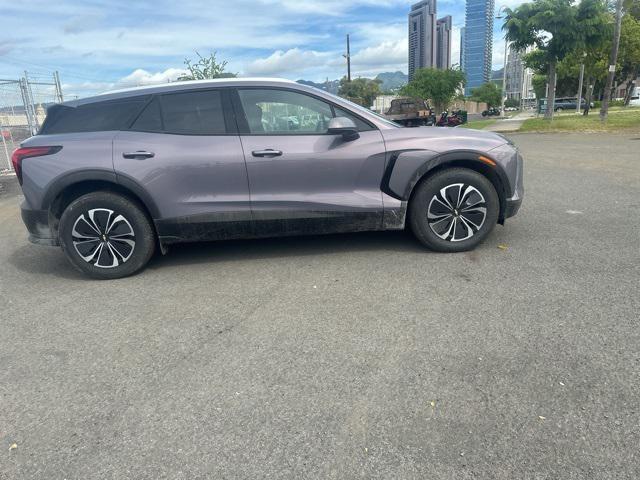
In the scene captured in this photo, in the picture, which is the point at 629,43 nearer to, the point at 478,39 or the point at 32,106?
the point at 32,106

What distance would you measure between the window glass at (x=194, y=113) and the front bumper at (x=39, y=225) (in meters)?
1.37

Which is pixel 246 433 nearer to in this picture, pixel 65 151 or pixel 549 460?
pixel 549 460

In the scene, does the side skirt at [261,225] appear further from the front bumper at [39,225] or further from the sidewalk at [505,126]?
the sidewalk at [505,126]

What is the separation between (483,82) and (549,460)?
125 meters

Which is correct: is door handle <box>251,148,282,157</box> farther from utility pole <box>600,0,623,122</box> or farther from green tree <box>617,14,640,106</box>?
green tree <box>617,14,640,106</box>

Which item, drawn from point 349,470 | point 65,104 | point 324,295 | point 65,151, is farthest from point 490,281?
point 65,104

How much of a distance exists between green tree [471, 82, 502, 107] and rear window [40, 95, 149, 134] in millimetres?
107304

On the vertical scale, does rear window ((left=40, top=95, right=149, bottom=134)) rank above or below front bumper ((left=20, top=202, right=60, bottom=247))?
above

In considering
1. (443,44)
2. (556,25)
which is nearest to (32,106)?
(556,25)

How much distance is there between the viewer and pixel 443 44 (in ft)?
297

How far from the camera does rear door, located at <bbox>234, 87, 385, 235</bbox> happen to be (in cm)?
443

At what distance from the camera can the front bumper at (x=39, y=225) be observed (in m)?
4.48

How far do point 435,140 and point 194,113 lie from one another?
2.23 meters

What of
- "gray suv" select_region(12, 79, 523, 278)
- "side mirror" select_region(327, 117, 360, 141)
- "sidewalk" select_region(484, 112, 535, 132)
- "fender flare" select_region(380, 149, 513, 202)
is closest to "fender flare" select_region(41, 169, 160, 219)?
"gray suv" select_region(12, 79, 523, 278)
